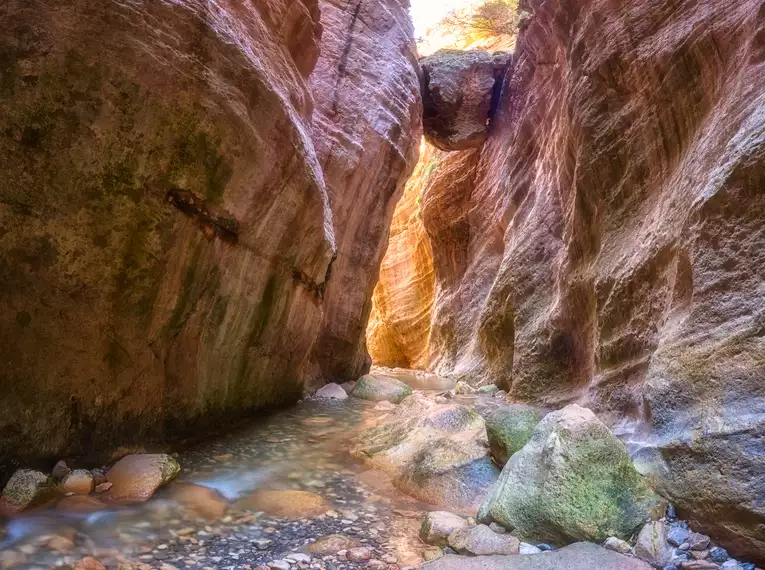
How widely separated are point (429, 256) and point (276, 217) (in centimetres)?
1597

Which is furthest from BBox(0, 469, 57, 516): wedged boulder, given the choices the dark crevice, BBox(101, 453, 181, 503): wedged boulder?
the dark crevice

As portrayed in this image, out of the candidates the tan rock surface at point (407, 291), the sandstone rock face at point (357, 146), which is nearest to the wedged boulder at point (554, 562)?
the sandstone rock face at point (357, 146)

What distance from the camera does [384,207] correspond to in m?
11.5

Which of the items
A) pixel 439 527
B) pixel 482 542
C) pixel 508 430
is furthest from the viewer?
pixel 508 430

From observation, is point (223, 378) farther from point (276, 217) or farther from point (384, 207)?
point (384, 207)

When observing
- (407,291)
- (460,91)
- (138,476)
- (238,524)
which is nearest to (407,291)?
(407,291)

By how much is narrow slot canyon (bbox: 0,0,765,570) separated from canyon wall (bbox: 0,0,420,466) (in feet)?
0.07

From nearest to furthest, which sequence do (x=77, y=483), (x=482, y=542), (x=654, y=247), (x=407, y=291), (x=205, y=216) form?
(x=482, y=542) → (x=77, y=483) → (x=205, y=216) → (x=654, y=247) → (x=407, y=291)

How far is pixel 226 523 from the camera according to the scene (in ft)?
11.2

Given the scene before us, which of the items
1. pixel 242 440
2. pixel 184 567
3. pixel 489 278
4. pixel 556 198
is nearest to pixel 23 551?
pixel 184 567

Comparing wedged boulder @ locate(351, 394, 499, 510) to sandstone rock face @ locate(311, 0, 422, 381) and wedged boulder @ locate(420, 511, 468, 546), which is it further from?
sandstone rock face @ locate(311, 0, 422, 381)

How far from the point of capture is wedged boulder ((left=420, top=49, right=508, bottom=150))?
15.1 meters

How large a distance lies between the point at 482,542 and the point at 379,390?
258 inches

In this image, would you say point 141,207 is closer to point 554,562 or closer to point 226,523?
point 226,523
